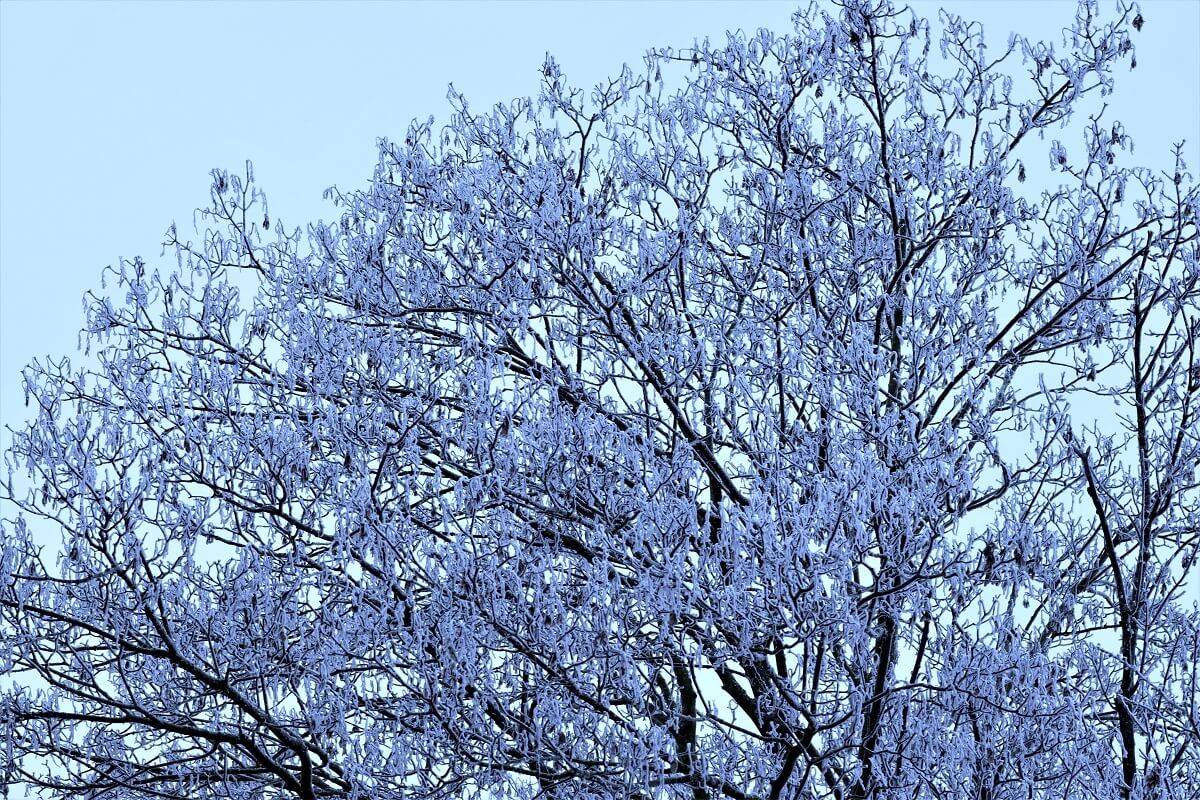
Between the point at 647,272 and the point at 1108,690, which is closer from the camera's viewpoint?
the point at 1108,690

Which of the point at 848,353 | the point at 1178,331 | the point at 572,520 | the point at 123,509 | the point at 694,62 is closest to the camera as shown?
the point at 123,509

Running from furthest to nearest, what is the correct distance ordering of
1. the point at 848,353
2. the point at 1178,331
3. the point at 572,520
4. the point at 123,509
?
the point at 1178,331 < the point at 848,353 < the point at 572,520 < the point at 123,509

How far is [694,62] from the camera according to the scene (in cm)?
1140

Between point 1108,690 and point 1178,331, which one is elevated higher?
point 1178,331

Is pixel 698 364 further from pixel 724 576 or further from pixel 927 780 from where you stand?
pixel 927 780

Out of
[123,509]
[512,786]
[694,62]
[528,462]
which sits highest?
[694,62]

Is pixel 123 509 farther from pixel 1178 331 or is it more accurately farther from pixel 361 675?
pixel 1178 331

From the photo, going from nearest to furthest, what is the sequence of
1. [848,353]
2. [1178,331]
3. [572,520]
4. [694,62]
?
[572,520], [848,353], [1178,331], [694,62]

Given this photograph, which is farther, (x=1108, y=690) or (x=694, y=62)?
(x=694, y=62)

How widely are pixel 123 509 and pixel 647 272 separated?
3883mm

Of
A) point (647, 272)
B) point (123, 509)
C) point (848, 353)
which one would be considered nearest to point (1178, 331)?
point (848, 353)

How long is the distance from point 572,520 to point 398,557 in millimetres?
921

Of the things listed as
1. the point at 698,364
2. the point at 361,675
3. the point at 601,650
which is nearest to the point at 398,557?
the point at 361,675

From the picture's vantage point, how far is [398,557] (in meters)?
7.96
